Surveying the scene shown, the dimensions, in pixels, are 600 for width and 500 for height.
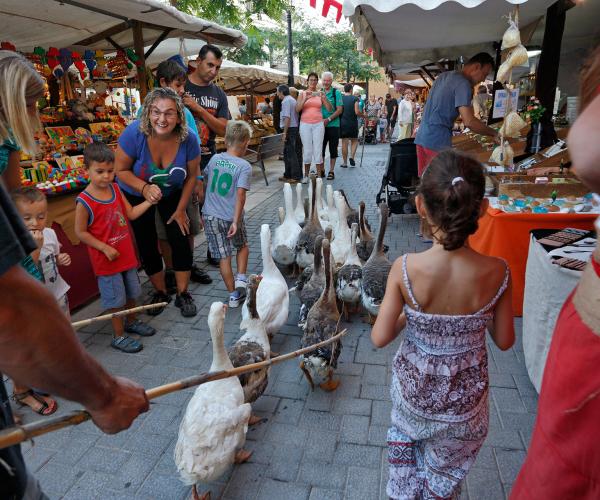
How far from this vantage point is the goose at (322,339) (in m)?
2.80

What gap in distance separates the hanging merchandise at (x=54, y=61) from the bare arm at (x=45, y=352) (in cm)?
707

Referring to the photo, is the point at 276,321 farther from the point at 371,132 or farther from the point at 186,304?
the point at 371,132

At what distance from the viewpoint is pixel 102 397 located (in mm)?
1107

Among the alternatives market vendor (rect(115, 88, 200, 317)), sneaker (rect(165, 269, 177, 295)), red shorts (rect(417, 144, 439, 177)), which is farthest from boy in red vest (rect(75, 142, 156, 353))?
red shorts (rect(417, 144, 439, 177))

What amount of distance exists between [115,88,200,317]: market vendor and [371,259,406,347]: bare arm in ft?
9.02

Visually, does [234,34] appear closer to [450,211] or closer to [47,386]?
[450,211]

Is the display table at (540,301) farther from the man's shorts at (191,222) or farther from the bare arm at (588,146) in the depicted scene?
the man's shorts at (191,222)

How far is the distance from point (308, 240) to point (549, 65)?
3847mm

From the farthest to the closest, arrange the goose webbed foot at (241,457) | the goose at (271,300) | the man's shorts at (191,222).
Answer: the man's shorts at (191,222) < the goose at (271,300) < the goose webbed foot at (241,457)

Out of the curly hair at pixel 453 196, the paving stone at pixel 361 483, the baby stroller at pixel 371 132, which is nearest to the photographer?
the curly hair at pixel 453 196

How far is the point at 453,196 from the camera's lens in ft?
5.24

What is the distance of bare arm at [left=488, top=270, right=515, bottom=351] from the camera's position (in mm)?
1706

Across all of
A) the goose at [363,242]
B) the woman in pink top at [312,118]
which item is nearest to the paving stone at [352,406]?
the goose at [363,242]

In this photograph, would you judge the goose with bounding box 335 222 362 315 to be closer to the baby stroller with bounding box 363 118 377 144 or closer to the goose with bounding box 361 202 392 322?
the goose with bounding box 361 202 392 322
